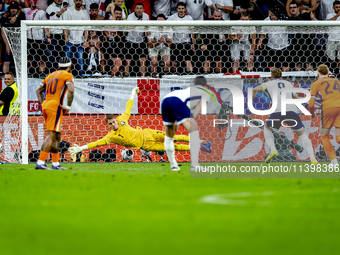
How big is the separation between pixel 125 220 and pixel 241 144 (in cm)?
849

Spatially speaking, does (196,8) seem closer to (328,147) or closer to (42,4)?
(42,4)

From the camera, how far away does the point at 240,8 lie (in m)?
14.5

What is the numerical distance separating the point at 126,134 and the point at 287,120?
3.73 meters

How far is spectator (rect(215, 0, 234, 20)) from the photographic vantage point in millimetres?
14305


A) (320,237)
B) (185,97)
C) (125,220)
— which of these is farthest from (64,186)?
(320,237)

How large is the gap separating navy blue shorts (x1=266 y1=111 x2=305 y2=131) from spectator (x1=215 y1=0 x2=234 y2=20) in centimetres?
547

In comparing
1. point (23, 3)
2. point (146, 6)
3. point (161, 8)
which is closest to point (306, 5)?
point (161, 8)

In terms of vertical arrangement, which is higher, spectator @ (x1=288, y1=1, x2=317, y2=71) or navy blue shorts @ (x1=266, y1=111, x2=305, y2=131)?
spectator @ (x1=288, y1=1, x2=317, y2=71)

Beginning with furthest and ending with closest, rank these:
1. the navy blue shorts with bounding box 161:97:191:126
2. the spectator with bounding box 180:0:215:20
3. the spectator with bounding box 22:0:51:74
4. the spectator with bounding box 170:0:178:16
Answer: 1. the spectator with bounding box 170:0:178:16
2. the spectator with bounding box 180:0:215:20
3. the spectator with bounding box 22:0:51:74
4. the navy blue shorts with bounding box 161:97:191:126

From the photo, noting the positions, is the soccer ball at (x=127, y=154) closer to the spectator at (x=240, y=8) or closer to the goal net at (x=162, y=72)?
the goal net at (x=162, y=72)

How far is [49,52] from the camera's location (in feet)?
41.0

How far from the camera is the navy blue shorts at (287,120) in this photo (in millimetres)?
9531

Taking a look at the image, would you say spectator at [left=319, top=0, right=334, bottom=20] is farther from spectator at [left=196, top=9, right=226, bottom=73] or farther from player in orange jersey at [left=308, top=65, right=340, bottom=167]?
player in orange jersey at [left=308, top=65, right=340, bottom=167]

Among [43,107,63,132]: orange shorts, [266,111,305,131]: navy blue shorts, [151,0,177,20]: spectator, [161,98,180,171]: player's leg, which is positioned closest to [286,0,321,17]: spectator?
[151,0,177,20]: spectator
